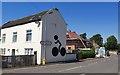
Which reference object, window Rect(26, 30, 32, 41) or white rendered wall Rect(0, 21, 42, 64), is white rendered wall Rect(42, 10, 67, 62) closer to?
white rendered wall Rect(0, 21, 42, 64)

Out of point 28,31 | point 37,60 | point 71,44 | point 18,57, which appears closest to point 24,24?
point 28,31

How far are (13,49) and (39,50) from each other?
25.9 feet

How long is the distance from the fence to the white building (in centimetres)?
293

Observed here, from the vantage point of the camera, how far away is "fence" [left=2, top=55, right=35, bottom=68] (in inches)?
952

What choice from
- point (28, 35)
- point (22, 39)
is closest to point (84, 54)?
point (22, 39)

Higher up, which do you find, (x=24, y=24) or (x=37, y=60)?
(x=24, y=24)

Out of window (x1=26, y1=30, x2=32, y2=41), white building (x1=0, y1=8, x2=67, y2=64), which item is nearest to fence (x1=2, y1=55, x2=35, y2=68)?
white building (x1=0, y1=8, x2=67, y2=64)

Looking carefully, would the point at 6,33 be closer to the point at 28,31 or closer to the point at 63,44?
the point at 28,31

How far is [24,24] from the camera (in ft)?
117

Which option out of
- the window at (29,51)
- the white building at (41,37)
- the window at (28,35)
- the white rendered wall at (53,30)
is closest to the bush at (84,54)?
the white building at (41,37)

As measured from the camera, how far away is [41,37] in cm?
3234

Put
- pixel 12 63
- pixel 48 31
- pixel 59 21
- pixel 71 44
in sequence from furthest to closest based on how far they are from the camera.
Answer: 1. pixel 71 44
2. pixel 59 21
3. pixel 48 31
4. pixel 12 63

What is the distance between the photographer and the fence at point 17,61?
79.3ft

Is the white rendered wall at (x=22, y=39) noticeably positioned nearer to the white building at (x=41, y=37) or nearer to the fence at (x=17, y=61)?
the white building at (x=41, y=37)
